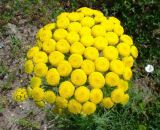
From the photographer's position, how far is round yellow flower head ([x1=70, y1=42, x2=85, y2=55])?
3.79 m

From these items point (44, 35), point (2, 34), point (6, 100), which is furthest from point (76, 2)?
point (44, 35)

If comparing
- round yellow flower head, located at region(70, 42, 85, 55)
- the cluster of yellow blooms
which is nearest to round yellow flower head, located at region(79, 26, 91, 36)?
the cluster of yellow blooms

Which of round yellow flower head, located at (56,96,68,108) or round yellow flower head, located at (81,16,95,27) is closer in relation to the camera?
round yellow flower head, located at (56,96,68,108)

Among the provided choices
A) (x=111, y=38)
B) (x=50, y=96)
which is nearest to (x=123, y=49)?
(x=111, y=38)

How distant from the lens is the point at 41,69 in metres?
3.80

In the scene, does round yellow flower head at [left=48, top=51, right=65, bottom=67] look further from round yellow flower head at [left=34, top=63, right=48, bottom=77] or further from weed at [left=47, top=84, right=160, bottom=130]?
weed at [left=47, top=84, right=160, bottom=130]

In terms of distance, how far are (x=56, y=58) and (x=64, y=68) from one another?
12 centimetres

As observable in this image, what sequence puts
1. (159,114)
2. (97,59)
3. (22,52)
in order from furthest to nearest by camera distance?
(22,52) → (159,114) → (97,59)

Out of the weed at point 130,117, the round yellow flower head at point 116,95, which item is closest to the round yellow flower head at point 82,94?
the round yellow flower head at point 116,95

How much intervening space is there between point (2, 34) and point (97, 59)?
2.70 m

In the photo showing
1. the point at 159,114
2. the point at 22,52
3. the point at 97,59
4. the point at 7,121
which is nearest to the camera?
the point at 97,59

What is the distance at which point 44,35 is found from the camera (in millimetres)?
4004

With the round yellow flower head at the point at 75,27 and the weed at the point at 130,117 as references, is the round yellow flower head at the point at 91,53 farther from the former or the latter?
the weed at the point at 130,117

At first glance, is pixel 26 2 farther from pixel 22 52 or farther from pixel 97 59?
pixel 97 59
